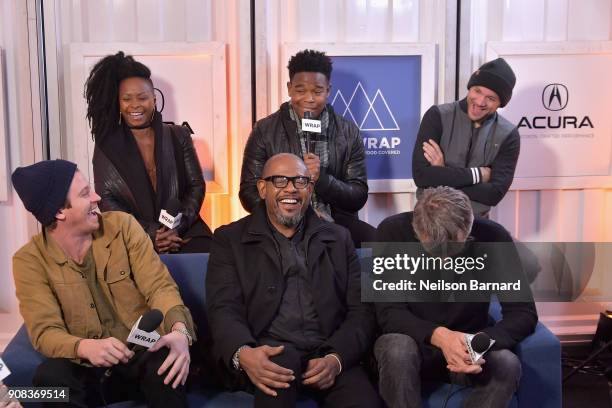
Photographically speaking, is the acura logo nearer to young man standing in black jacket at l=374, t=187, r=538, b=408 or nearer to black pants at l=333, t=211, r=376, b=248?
black pants at l=333, t=211, r=376, b=248

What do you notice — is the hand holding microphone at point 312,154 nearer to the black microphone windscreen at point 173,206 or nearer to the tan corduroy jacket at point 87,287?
the black microphone windscreen at point 173,206

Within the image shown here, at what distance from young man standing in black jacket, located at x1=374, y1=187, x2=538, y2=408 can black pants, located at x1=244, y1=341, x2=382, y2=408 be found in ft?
0.26

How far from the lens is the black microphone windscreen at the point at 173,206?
12.5ft

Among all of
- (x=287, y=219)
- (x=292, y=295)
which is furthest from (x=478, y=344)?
(x=287, y=219)

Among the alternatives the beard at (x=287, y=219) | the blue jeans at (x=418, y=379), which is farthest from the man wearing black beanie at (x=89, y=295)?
the blue jeans at (x=418, y=379)

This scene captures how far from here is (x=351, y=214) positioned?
13.3ft

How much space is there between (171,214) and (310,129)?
2.66ft

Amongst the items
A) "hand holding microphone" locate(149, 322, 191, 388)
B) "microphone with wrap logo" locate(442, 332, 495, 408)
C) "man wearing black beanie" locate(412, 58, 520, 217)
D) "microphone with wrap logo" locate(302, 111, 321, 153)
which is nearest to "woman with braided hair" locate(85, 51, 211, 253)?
"microphone with wrap logo" locate(302, 111, 321, 153)

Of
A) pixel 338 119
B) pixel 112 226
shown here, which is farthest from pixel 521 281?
pixel 112 226

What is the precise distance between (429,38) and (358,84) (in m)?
0.53

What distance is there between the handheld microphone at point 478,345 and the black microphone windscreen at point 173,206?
1.65 meters

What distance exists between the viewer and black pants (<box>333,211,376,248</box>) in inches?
157

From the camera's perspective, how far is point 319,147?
3.99m

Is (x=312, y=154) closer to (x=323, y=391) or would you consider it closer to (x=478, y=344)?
(x=323, y=391)
